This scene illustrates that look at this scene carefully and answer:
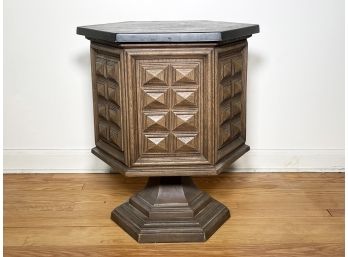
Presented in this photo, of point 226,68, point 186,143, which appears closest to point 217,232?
point 186,143

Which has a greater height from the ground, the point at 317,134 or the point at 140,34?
the point at 140,34

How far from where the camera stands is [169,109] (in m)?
1.88

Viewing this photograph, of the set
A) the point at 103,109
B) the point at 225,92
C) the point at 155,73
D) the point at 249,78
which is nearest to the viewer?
the point at 155,73

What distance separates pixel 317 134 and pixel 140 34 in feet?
4.51

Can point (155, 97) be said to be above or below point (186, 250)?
above

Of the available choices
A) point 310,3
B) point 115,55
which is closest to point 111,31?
point 115,55

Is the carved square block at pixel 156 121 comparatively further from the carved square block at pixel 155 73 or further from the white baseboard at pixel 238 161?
the white baseboard at pixel 238 161

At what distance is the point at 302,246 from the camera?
6.47 ft

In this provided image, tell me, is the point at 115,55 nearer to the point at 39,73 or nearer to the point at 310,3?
the point at 39,73

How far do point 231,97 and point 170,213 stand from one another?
0.53m

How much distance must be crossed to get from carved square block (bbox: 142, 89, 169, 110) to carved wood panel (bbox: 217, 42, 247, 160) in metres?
0.20

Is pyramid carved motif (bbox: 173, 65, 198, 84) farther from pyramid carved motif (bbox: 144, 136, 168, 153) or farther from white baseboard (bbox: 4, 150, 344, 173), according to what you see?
white baseboard (bbox: 4, 150, 344, 173)

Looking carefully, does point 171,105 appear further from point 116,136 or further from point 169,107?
point 116,136

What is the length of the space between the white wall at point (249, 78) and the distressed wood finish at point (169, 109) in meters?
0.57
